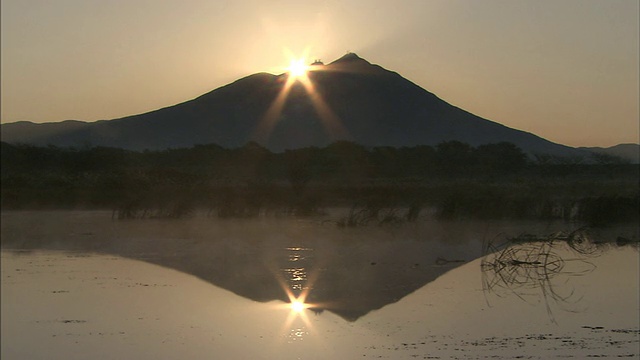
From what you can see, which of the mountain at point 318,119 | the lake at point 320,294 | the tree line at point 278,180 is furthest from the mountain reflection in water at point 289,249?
the mountain at point 318,119

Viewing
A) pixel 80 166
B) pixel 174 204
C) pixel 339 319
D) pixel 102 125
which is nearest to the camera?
pixel 339 319

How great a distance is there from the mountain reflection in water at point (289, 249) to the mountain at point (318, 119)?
2913 inches

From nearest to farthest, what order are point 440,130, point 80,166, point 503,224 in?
point 503,224 → point 80,166 → point 440,130

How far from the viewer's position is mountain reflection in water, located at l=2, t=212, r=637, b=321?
34.4ft

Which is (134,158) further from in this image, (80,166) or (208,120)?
(208,120)

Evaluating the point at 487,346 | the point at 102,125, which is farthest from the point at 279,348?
the point at 102,125

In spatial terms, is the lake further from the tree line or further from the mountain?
the mountain

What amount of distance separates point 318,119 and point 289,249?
108m

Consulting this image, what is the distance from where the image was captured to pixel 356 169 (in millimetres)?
46562

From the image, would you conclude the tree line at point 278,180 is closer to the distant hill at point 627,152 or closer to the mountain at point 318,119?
the distant hill at point 627,152

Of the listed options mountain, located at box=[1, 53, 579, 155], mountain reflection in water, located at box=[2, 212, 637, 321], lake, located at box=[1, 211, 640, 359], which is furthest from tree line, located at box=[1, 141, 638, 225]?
mountain, located at box=[1, 53, 579, 155]

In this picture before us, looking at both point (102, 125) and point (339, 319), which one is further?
point (102, 125)

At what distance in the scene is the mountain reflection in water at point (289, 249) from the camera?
10.5 meters

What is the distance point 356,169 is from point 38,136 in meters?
17.0
